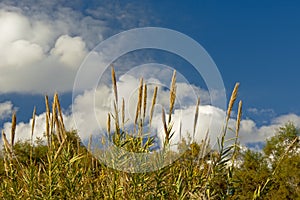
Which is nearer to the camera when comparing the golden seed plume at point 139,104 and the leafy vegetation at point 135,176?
the leafy vegetation at point 135,176

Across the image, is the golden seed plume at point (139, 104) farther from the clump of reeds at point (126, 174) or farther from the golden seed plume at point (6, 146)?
the golden seed plume at point (6, 146)

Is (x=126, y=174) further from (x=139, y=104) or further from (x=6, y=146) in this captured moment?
(x=6, y=146)

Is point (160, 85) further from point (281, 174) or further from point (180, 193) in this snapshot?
point (281, 174)

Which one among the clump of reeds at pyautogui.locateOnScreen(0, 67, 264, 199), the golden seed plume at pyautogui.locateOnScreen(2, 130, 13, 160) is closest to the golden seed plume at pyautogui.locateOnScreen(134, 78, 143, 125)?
the clump of reeds at pyautogui.locateOnScreen(0, 67, 264, 199)

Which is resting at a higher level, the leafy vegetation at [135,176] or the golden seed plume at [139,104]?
the golden seed plume at [139,104]

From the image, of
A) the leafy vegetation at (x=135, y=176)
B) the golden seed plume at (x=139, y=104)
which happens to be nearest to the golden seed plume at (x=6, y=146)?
the leafy vegetation at (x=135, y=176)

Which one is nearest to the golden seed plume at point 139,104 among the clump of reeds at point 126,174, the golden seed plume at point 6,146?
the clump of reeds at point 126,174

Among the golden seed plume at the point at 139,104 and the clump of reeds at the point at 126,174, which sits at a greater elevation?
the golden seed plume at the point at 139,104

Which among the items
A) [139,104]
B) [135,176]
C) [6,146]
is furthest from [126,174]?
[6,146]

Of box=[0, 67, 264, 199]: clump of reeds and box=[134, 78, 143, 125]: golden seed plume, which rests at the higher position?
box=[134, 78, 143, 125]: golden seed plume

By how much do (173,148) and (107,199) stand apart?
717mm

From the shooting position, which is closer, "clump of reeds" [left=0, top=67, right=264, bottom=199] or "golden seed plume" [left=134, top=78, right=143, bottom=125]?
"clump of reeds" [left=0, top=67, right=264, bottom=199]

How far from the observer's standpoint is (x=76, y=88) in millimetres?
5289

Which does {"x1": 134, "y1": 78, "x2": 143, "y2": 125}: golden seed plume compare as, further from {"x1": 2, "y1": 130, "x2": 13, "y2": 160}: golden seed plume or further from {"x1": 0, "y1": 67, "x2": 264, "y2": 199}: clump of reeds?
{"x1": 2, "y1": 130, "x2": 13, "y2": 160}: golden seed plume
